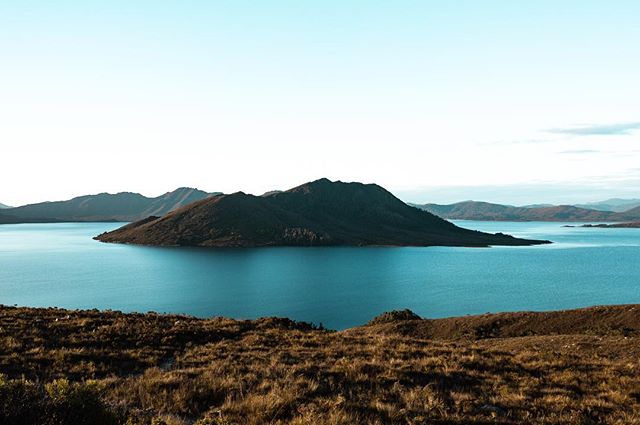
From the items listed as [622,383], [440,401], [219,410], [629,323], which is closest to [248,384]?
[219,410]

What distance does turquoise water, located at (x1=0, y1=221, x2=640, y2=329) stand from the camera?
101 m

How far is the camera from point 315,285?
131500mm

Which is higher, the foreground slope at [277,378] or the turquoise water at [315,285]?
the foreground slope at [277,378]

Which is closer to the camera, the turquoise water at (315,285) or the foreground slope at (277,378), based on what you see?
the foreground slope at (277,378)

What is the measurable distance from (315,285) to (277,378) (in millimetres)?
118891

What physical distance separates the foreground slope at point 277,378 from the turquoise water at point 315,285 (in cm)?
6501

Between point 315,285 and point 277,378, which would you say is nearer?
point 277,378

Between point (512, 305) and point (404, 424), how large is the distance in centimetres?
10372

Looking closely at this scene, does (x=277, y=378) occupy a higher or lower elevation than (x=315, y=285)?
higher

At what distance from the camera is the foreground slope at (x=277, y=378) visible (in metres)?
10.1

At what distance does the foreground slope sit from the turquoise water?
213 feet

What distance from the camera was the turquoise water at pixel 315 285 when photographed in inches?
3964

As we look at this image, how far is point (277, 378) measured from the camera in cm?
1375

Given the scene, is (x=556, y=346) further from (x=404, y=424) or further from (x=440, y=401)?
(x=404, y=424)
